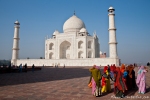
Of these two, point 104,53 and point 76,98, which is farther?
point 104,53

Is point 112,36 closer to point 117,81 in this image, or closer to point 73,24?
point 73,24

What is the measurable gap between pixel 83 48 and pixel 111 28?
7586mm

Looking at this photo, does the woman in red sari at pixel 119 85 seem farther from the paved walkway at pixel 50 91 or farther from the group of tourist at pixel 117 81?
the paved walkway at pixel 50 91

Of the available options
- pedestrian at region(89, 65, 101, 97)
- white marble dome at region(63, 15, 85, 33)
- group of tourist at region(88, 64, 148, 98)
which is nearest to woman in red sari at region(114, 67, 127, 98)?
group of tourist at region(88, 64, 148, 98)

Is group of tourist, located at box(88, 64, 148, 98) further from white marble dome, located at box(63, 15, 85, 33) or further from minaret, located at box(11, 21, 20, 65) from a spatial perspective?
white marble dome, located at box(63, 15, 85, 33)

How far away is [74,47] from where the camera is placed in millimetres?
30625

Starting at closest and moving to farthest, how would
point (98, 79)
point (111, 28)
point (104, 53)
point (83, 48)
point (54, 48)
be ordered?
point (98, 79) → point (111, 28) → point (83, 48) → point (54, 48) → point (104, 53)

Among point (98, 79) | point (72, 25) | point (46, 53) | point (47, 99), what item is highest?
point (72, 25)

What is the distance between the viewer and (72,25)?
3400 centimetres

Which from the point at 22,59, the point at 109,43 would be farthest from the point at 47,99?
the point at 22,59

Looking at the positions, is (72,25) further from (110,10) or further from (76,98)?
(76,98)

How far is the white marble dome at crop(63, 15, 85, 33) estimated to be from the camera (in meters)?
33.9

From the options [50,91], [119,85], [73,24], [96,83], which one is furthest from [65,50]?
[119,85]

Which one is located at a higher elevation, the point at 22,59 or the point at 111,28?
the point at 111,28
